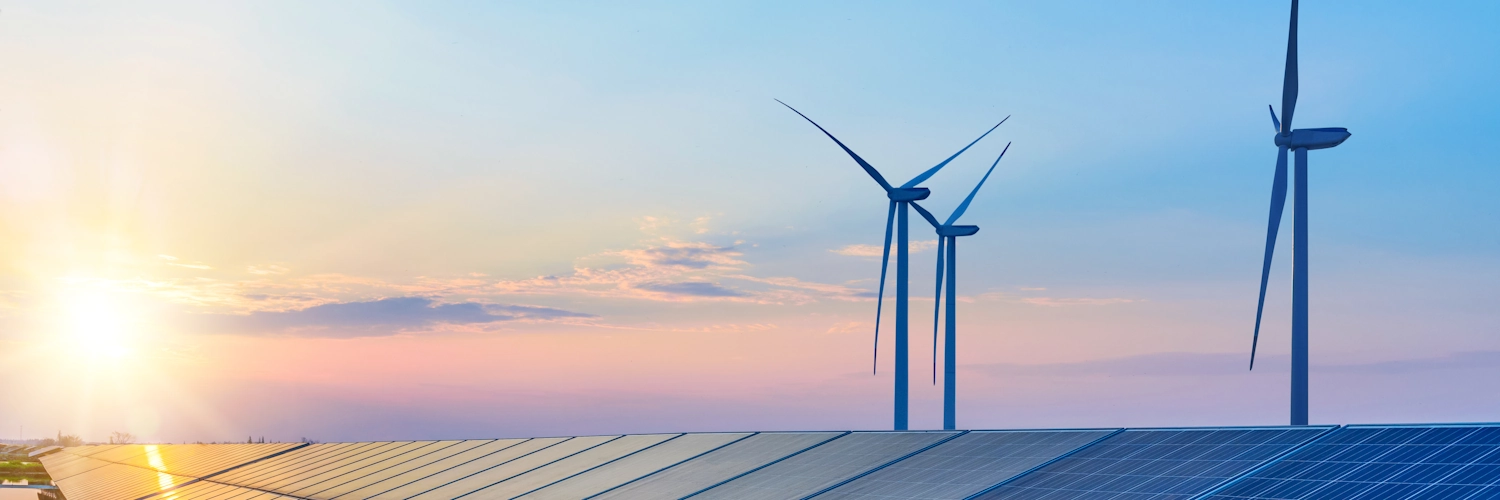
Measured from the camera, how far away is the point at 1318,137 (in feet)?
109

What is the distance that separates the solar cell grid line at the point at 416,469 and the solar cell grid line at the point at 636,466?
21.5ft

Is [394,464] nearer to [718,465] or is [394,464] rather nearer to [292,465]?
[292,465]

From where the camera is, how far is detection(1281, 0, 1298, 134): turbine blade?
34.1 meters

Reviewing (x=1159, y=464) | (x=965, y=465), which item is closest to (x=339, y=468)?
(x=965, y=465)

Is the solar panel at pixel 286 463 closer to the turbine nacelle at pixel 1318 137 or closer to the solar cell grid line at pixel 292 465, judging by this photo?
the solar cell grid line at pixel 292 465

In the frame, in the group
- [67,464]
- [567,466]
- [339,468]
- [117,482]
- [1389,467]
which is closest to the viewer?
[1389,467]

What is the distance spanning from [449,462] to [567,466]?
7242 mm

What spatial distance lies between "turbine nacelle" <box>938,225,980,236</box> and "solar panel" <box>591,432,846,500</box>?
24.1m

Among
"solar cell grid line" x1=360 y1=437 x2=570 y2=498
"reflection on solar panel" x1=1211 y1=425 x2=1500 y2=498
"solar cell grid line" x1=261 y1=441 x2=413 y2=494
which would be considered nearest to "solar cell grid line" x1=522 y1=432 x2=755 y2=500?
"solar cell grid line" x1=360 y1=437 x2=570 y2=498

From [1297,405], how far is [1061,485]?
1207 cm

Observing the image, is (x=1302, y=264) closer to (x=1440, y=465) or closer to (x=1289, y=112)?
(x=1289, y=112)

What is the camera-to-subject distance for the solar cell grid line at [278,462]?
42.4 metres

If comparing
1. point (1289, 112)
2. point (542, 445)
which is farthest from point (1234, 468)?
point (542, 445)

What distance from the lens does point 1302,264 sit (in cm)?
2981
